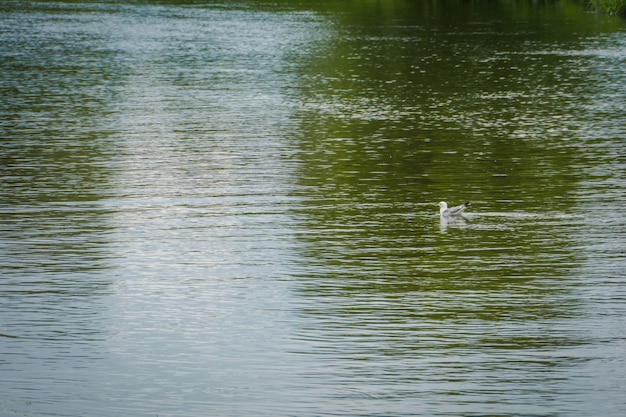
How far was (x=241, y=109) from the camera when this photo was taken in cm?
3350

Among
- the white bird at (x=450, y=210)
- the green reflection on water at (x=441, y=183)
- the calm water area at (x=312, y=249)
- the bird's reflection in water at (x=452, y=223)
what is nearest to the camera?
the calm water area at (x=312, y=249)

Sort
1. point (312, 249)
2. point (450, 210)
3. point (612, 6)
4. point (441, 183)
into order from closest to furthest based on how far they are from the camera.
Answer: point (312, 249)
point (450, 210)
point (441, 183)
point (612, 6)

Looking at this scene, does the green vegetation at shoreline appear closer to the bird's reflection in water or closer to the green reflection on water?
the green reflection on water

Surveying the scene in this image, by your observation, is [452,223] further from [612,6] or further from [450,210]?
[612,6]

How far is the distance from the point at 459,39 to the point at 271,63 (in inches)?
478

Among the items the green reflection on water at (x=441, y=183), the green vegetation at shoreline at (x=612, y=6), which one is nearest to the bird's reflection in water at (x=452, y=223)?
the green reflection on water at (x=441, y=183)

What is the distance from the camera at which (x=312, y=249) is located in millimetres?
16594

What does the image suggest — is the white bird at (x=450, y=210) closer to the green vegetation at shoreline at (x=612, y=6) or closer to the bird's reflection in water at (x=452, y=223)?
the bird's reflection in water at (x=452, y=223)

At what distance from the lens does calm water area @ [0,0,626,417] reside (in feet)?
37.8

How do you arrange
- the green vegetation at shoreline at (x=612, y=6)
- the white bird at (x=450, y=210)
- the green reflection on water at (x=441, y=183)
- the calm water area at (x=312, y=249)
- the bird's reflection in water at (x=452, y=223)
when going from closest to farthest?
the calm water area at (x=312, y=249) < the green reflection on water at (x=441, y=183) < the bird's reflection in water at (x=452, y=223) < the white bird at (x=450, y=210) < the green vegetation at shoreline at (x=612, y=6)

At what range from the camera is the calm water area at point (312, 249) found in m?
11.5

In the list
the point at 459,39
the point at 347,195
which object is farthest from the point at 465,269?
the point at 459,39

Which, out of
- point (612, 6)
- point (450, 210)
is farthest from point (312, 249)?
point (612, 6)

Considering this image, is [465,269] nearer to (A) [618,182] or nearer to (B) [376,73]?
(A) [618,182]
